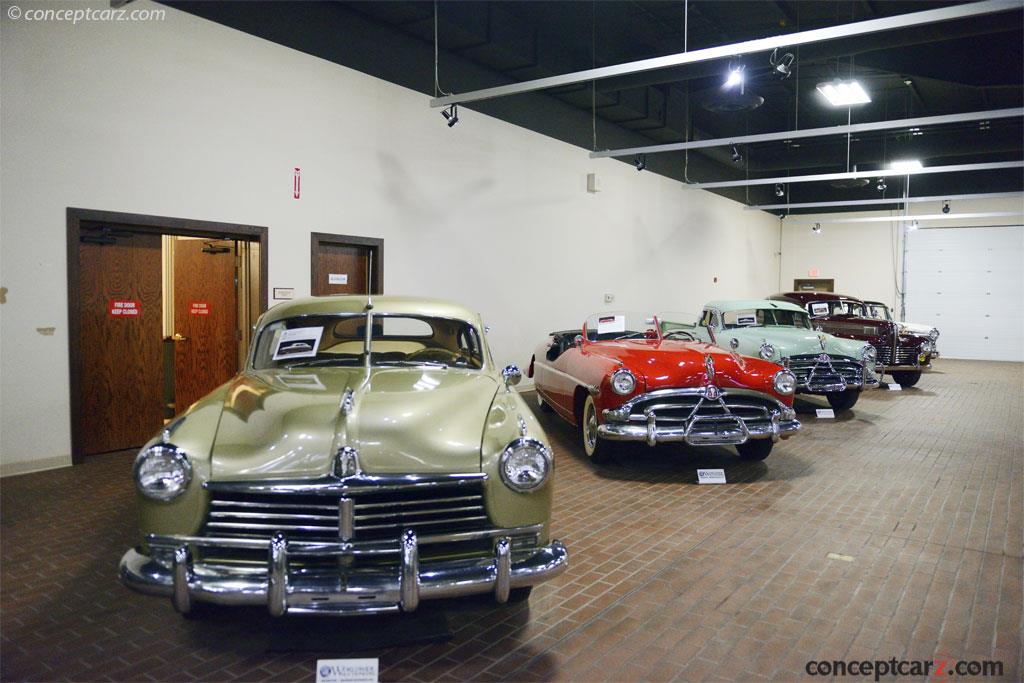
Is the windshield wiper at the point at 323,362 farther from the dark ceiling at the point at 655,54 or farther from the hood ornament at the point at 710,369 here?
the dark ceiling at the point at 655,54

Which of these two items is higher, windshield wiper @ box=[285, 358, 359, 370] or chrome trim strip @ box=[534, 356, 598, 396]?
windshield wiper @ box=[285, 358, 359, 370]

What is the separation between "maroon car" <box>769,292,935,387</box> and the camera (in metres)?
10.7

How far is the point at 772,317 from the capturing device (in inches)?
359

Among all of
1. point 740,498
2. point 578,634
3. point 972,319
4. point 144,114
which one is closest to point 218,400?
point 578,634

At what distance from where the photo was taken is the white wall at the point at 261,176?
5.10m

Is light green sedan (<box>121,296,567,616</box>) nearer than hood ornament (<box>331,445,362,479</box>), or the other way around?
light green sedan (<box>121,296,567,616</box>)

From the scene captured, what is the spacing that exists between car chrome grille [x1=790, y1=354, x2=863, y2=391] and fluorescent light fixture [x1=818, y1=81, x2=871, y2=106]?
12.5ft

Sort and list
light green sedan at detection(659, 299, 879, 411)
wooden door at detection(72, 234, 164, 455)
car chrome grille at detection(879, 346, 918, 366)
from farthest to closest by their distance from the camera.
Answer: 1. car chrome grille at detection(879, 346, 918, 366)
2. light green sedan at detection(659, 299, 879, 411)
3. wooden door at detection(72, 234, 164, 455)

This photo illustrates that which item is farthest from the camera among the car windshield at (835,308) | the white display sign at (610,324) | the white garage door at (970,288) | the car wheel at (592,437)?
the white garage door at (970,288)

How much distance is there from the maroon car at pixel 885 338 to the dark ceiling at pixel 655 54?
3640mm

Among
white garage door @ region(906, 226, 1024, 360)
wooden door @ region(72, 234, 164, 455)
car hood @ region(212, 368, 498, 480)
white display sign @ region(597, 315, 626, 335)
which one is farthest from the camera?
white garage door @ region(906, 226, 1024, 360)

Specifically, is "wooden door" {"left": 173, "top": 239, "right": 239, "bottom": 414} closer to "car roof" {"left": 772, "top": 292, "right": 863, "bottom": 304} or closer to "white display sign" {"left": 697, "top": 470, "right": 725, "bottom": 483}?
"white display sign" {"left": 697, "top": 470, "right": 725, "bottom": 483}

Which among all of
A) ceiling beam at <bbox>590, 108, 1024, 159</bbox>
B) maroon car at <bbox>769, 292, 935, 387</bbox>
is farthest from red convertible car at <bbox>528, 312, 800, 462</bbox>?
maroon car at <bbox>769, 292, 935, 387</bbox>

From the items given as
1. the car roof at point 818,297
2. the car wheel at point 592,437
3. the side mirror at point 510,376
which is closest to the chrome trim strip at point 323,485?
the side mirror at point 510,376
